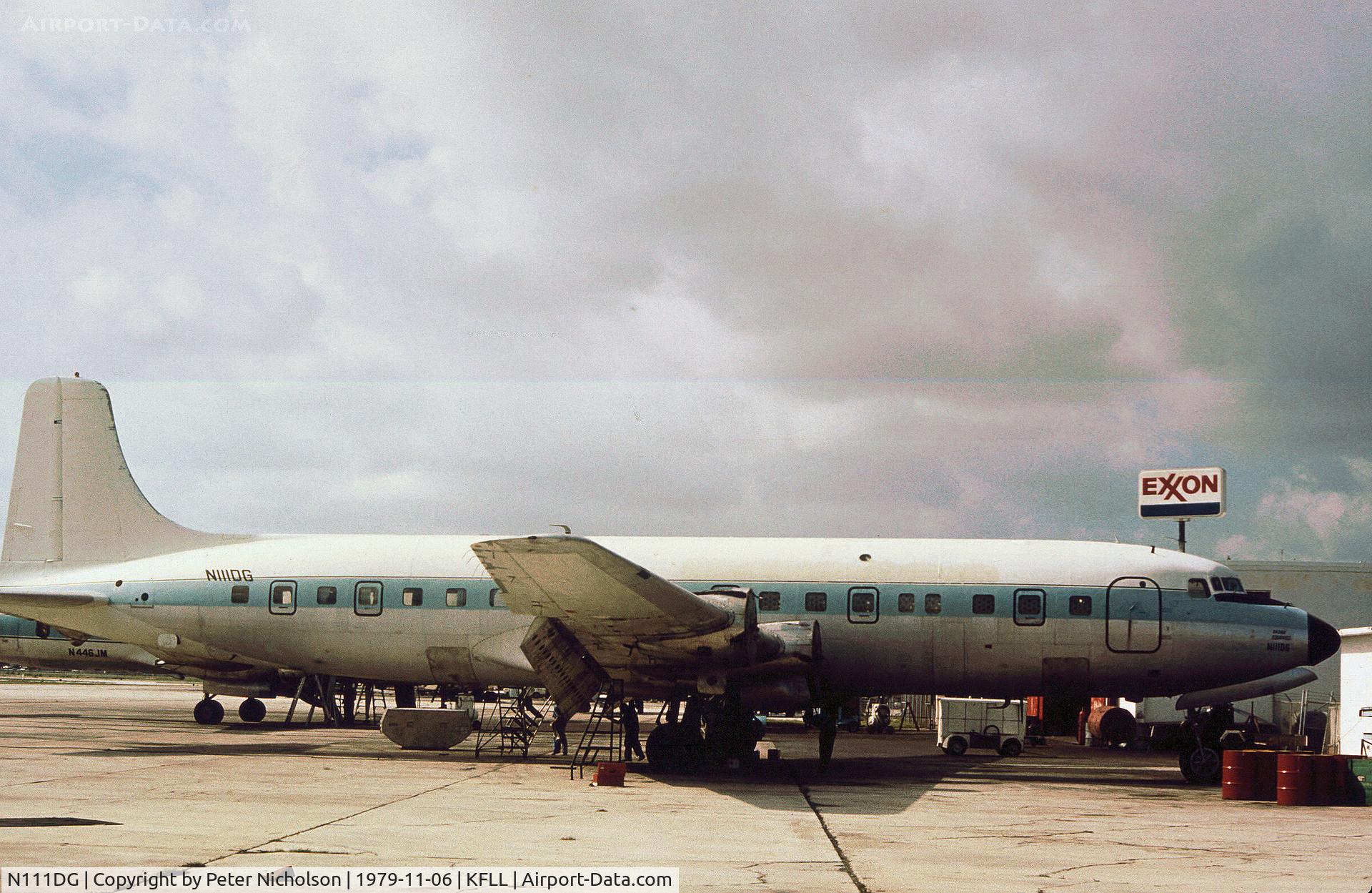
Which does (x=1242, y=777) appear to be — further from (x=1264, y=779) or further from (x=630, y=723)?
(x=630, y=723)

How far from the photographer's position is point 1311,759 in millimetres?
16969

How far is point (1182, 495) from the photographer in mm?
46844

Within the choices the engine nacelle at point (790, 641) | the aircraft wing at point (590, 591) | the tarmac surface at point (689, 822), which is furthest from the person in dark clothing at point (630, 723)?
the aircraft wing at point (590, 591)

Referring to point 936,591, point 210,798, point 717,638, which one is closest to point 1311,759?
point 936,591

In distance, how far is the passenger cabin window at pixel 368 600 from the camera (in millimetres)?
21422

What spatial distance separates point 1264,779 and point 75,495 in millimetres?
22987

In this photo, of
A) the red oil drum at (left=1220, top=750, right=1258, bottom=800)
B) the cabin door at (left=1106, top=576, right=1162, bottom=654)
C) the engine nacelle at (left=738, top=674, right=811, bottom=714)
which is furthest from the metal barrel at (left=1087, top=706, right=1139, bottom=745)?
the engine nacelle at (left=738, top=674, right=811, bottom=714)

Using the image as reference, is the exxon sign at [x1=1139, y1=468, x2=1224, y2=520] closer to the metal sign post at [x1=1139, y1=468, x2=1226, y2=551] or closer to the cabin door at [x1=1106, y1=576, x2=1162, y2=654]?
the metal sign post at [x1=1139, y1=468, x2=1226, y2=551]

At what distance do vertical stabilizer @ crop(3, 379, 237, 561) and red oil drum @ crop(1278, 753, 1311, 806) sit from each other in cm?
1968

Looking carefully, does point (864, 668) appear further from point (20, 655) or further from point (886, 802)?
point (20, 655)

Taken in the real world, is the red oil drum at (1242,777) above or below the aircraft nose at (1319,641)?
below

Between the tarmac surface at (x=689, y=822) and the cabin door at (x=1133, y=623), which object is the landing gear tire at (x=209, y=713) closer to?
the tarmac surface at (x=689, y=822)

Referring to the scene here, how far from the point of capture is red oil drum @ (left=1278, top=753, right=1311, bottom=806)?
16.7 meters

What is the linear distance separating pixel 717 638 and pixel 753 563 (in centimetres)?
343
